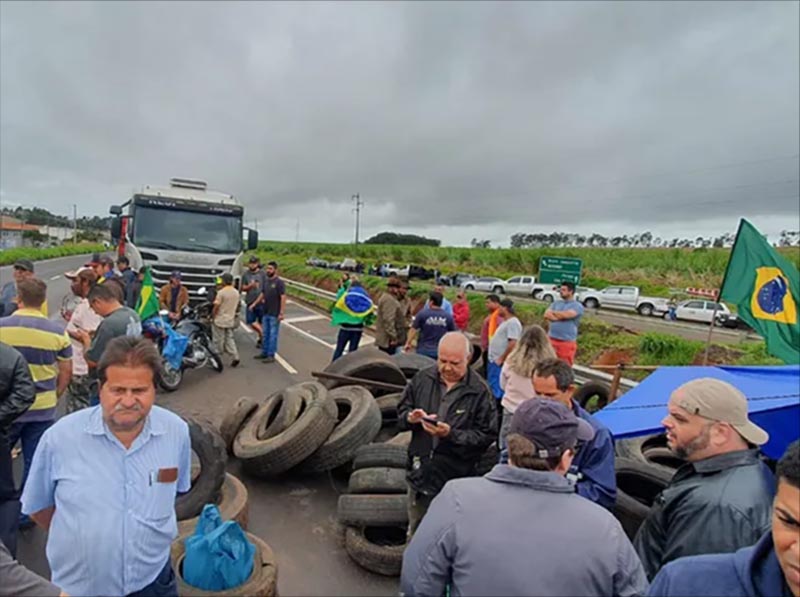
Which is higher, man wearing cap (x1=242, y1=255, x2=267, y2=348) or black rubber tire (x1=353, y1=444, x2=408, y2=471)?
man wearing cap (x1=242, y1=255, x2=267, y2=348)

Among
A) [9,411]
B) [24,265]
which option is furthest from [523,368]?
[24,265]

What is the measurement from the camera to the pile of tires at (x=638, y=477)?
11.9 feet

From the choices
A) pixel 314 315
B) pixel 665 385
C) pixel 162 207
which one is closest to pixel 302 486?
pixel 665 385

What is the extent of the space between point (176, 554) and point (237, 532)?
1.79 feet

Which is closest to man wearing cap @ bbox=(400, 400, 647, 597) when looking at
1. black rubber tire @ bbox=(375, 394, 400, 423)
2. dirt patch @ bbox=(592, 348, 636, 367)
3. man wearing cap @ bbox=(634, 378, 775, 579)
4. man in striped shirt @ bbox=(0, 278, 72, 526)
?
man wearing cap @ bbox=(634, 378, 775, 579)

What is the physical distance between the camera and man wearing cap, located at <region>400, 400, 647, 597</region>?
165 centimetres

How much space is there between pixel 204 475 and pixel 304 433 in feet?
3.25

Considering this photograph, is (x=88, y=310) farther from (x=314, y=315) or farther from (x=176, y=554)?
(x=314, y=315)

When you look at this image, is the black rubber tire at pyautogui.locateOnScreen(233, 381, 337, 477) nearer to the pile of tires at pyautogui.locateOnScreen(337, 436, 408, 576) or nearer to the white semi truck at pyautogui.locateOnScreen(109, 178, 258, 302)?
the pile of tires at pyautogui.locateOnScreen(337, 436, 408, 576)

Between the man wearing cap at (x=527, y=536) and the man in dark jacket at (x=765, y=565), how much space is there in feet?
0.91

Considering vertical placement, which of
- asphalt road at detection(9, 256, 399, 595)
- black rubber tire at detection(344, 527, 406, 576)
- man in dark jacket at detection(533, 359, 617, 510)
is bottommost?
asphalt road at detection(9, 256, 399, 595)

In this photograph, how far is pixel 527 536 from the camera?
168 cm

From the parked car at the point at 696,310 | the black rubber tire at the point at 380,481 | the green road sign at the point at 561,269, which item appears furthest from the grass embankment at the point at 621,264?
the black rubber tire at the point at 380,481

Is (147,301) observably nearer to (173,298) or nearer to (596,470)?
(173,298)
